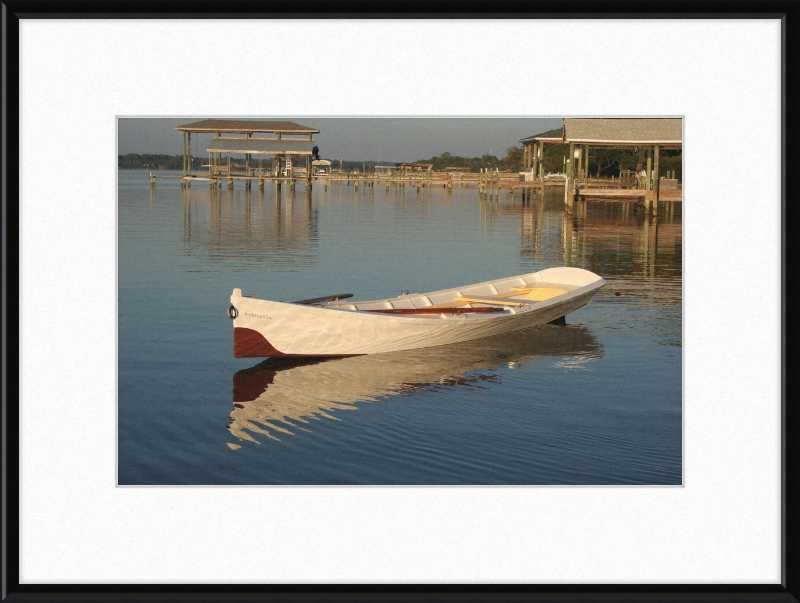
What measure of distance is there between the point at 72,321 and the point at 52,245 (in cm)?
57

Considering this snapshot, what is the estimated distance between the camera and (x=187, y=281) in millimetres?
15406

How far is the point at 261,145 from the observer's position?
54.9 feet

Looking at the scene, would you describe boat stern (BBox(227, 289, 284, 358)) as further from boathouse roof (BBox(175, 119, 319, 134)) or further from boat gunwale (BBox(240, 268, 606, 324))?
boathouse roof (BBox(175, 119, 319, 134))

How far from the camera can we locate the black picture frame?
21.3ft

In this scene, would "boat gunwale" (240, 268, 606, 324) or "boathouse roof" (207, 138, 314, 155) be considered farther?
"boathouse roof" (207, 138, 314, 155)

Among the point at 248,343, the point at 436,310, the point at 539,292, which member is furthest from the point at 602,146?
the point at 248,343

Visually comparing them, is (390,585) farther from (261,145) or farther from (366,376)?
(261,145)

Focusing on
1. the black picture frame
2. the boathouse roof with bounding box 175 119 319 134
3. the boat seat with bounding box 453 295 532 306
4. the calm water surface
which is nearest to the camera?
the black picture frame

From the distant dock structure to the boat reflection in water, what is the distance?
3207mm

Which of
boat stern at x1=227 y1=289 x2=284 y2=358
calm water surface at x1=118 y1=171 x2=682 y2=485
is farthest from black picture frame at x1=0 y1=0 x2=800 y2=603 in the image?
boat stern at x1=227 y1=289 x2=284 y2=358

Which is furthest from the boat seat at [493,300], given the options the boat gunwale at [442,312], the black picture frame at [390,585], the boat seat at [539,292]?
the black picture frame at [390,585]

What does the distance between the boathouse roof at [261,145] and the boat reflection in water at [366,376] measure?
3.73 m
